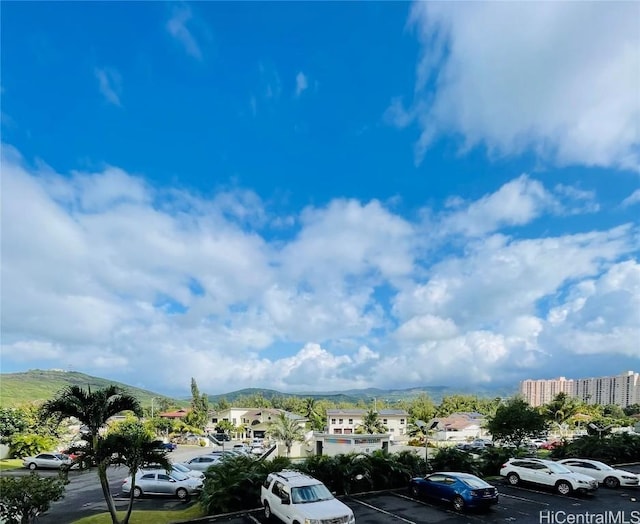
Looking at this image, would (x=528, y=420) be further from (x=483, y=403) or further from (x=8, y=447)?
(x=483, y=403)

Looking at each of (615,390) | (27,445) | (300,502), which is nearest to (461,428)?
(27,445)

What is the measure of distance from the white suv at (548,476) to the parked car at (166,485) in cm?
1553

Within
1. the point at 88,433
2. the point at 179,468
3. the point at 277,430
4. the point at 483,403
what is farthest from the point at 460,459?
the point at 483,403

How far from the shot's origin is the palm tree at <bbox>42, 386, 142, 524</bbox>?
44.8 feet

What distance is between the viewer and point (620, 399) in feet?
576

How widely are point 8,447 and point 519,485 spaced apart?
4157cm

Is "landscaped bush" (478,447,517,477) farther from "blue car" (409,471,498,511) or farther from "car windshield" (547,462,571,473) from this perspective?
"blue car" (409,471,498,511)

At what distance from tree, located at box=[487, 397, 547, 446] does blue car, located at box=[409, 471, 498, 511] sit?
21690 millimetres

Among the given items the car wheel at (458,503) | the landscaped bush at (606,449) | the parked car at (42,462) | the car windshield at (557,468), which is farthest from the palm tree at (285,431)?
the car wheel at (458,503)

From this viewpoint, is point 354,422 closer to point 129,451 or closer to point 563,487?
point 563,487

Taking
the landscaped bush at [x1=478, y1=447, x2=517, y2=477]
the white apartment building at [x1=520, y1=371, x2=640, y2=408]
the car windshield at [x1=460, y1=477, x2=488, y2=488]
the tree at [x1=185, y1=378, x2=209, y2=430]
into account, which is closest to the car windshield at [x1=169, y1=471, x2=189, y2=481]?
the car windshield at [x1=460, y1=477, x2=488, y2=488]

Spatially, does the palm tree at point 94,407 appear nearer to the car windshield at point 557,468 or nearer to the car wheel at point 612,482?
the car windshield at point 557,468

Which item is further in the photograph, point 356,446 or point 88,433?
point 356,446

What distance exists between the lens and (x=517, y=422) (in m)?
36.5
